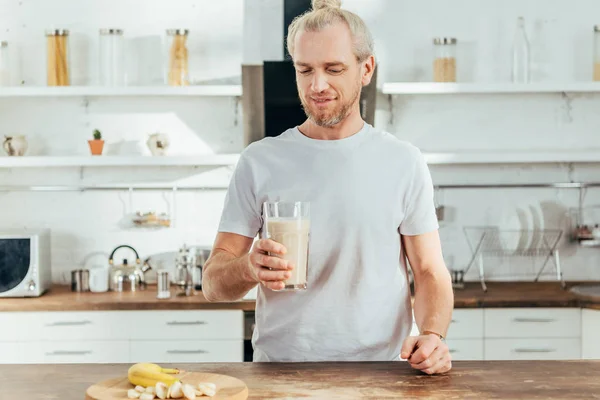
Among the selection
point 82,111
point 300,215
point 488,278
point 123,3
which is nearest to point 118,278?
point 82,111

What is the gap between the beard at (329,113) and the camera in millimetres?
2082

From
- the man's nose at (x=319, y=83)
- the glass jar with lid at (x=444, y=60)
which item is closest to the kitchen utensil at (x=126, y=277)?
the glass jar with lid at (x=444, y=60)

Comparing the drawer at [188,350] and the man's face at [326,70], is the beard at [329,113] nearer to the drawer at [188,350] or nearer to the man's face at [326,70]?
the man's face at [326,70]

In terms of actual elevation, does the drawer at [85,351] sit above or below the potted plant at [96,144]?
below

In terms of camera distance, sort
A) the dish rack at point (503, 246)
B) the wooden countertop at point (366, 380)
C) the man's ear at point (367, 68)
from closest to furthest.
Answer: the wooden countertop at point (366, 380) → the man's ear at point (367, 68) → the dish rack at point (503, 246)

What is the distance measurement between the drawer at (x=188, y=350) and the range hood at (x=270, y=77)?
3.32ft

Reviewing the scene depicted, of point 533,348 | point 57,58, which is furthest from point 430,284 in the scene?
point 57,58

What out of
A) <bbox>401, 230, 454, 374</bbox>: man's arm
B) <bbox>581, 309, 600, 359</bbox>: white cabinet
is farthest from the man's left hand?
<bbox>581, 309, 600, 359</bbox>: white cabinet

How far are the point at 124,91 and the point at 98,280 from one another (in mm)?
937

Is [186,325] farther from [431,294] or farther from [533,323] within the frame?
[431,294]

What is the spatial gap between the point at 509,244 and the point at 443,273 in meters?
2.52

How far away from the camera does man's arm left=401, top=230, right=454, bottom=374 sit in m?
1.92

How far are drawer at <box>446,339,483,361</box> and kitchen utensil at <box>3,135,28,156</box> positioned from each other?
2306 millimetres

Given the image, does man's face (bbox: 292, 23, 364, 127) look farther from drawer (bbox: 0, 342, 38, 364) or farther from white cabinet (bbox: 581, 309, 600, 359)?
drawer (bbox: 0, 342, 38, 364)
